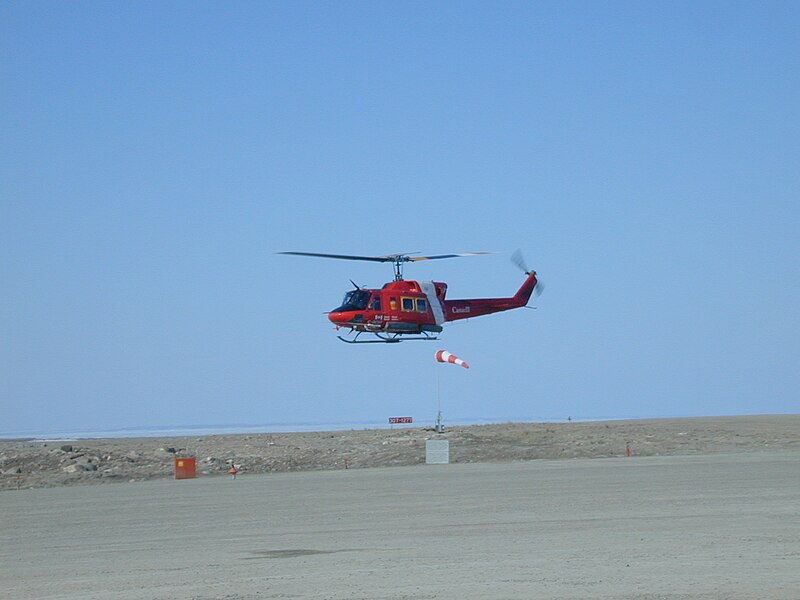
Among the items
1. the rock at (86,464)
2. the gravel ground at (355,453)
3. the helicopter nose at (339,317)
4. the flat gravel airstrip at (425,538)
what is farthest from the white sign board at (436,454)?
the rock at (86,464)

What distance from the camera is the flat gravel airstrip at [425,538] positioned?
15.5 meters

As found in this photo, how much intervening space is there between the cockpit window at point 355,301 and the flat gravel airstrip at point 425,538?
11.9 meters

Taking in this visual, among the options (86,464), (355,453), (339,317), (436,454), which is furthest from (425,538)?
(355,453)

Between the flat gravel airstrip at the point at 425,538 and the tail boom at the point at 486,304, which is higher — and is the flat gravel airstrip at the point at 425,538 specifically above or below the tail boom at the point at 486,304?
below

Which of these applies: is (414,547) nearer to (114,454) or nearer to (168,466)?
(168,466)

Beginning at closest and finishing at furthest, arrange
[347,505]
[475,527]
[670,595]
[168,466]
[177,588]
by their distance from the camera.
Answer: [670,595] < [177,588] < [475,527] < [347,505] < [168,466]

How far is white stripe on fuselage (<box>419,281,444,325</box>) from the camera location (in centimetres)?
4806

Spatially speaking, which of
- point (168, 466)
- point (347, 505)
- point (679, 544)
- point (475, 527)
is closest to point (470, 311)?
point (168, 466)

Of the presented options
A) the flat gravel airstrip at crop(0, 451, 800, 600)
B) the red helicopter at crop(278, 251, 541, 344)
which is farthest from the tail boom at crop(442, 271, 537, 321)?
the flat gravel airstrip at crop(0, 451, 800, 600)

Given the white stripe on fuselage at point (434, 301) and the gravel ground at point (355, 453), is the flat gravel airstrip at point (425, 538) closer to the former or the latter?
the gravel ground at point (355, 453)

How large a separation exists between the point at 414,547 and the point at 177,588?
16.3 feet

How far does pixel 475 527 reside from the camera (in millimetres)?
22047

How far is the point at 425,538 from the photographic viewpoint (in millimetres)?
20641

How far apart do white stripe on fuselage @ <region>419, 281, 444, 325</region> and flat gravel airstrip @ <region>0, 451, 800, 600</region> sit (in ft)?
44.8
